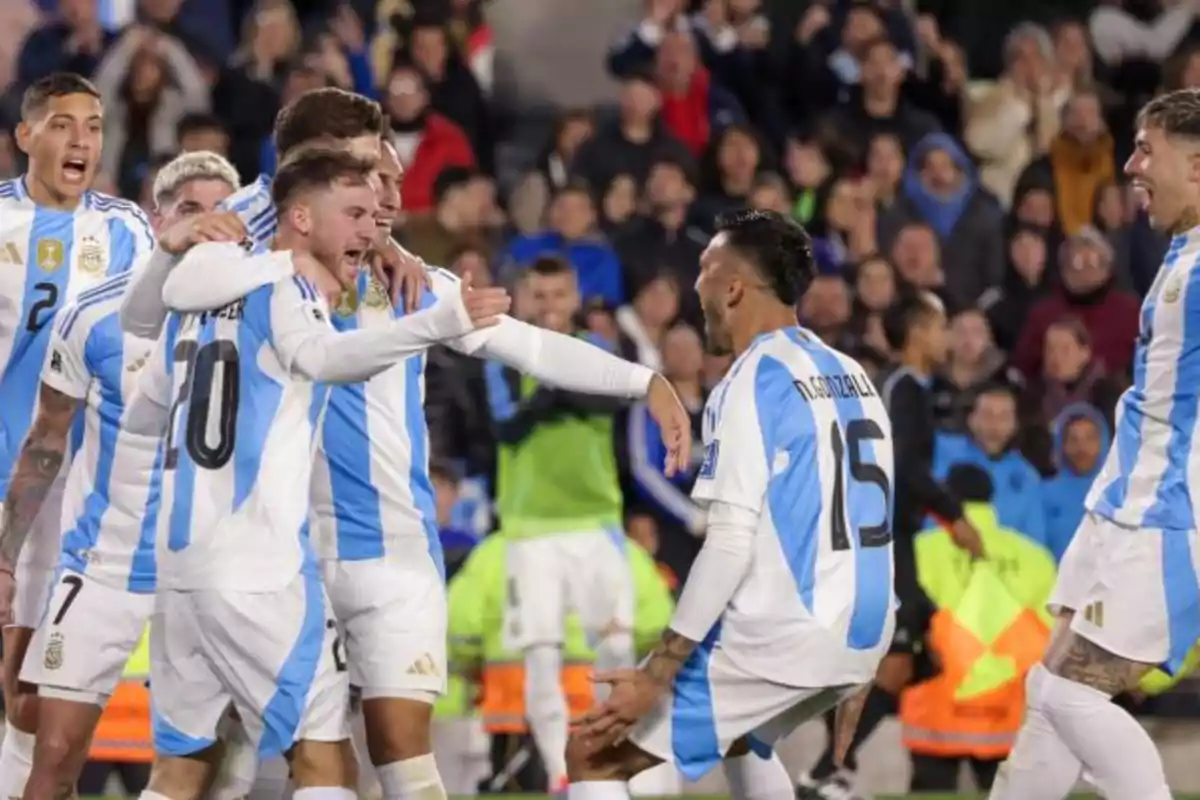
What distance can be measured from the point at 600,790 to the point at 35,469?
181cm

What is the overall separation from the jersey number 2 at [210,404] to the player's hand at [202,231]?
0.90 feet

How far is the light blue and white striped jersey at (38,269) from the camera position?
7.38 metres

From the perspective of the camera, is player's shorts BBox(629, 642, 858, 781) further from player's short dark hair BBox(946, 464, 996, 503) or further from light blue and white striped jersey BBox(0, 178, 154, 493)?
player's short dark hair BBox(946, 464, 996, 503)

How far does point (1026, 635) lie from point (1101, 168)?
12.2ft

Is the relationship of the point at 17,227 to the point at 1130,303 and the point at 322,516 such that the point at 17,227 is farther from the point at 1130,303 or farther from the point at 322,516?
the point at 1130,303

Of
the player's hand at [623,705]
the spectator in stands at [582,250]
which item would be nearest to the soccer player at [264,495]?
the player's hand at [623,705]

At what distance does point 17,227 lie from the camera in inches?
294

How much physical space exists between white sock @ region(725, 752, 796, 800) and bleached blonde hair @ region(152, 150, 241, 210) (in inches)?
79.5

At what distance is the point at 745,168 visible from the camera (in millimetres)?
12383

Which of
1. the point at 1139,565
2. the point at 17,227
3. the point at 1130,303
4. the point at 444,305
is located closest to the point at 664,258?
the point at 1130,303

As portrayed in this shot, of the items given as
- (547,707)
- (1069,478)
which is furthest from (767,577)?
(1069,478)

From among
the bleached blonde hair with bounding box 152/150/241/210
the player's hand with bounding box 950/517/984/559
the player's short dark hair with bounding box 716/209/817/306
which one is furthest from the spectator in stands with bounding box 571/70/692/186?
the player's short dark hair with bounding box 716/209/817/306

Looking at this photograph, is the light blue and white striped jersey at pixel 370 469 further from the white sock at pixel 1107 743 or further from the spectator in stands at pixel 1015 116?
the spectator in stands at pixel 1015 116

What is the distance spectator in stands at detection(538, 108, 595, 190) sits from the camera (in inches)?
494
